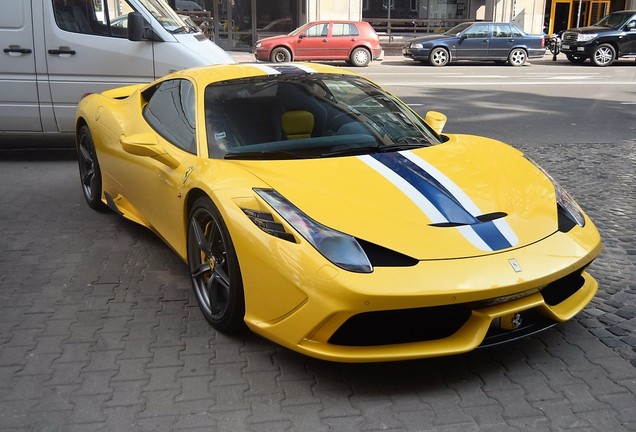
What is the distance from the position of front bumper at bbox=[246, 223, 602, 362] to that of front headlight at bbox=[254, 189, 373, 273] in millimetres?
57

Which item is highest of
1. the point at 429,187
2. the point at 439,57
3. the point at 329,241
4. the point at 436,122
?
the point at 436,122

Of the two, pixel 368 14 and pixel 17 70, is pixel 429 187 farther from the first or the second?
pixel 368 14

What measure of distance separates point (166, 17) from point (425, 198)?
18.3 ft

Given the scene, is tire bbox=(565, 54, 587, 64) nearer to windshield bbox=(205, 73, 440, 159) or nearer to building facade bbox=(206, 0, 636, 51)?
building facade bbox=(206, 0, 636, 51)


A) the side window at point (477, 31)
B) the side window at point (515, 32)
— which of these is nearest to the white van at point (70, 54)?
the side window at point (477, 31)

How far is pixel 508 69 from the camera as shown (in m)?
20.9

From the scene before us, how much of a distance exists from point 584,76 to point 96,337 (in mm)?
17352

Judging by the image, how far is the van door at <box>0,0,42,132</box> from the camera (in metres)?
7.30

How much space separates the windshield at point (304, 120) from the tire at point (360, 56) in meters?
17.4

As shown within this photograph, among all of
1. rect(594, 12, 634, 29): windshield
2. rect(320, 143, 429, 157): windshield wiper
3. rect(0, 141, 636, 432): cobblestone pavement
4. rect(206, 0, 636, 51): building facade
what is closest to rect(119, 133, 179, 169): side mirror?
rect(0, 141, 636, 432): cobblestone pavement

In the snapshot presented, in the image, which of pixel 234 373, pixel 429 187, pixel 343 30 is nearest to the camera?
pixel 234 373

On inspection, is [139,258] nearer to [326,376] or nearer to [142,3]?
[326,376]

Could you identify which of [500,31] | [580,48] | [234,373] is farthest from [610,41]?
[234,373]

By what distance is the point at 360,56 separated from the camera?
21.6 metres
